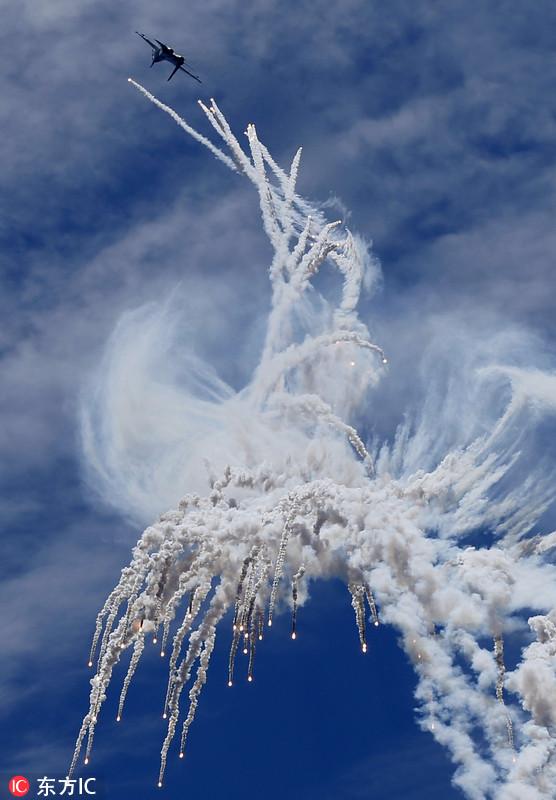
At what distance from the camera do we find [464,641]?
103m

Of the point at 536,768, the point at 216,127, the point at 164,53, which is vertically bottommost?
the point at 536,768

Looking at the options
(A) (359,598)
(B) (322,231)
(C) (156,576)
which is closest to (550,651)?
(A) (359,598)

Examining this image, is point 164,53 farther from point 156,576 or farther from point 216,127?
point 156,576

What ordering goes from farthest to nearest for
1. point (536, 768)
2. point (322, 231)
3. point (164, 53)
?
point (164, 53), point (322, 231), point (536, 768)

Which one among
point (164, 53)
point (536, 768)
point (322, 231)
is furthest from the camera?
point (164, 53)

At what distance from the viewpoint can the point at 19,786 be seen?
134m

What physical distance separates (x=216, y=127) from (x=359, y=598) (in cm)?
6234

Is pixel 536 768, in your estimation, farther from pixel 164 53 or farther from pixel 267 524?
A: pixel 164 53

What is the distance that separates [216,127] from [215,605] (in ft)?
199

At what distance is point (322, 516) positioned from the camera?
104562 mm

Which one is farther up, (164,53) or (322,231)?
(164,53)

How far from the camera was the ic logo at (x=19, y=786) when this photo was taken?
427 feet

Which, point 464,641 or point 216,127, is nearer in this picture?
point 464,641

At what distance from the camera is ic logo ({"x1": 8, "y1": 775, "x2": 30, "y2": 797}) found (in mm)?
130000
